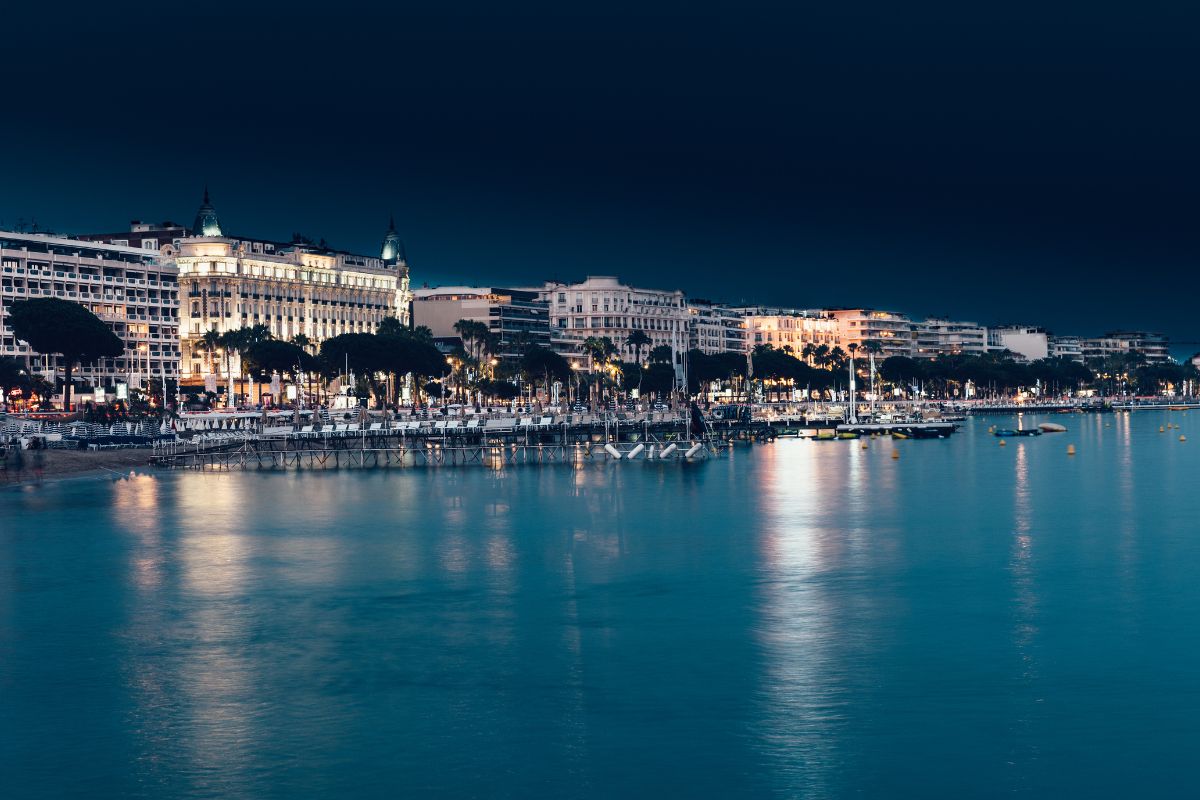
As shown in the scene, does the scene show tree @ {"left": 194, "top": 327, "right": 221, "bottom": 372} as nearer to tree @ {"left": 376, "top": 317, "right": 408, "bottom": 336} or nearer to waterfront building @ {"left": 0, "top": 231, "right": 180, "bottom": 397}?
waterfront building @ {"left": 0, "top": 231, "right": 180, "bottom": 397}

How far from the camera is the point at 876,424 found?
178250mm

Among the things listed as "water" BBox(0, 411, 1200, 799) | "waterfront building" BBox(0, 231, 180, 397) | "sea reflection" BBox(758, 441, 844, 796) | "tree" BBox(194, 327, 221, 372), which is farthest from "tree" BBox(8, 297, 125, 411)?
"sea reflection" BBox(758, 441, 844, 796)

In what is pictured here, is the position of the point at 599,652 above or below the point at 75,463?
below

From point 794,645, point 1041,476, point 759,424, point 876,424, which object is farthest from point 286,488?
point 876,424

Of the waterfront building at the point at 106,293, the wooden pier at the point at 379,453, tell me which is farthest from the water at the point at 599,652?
the waterfront building at the point at 106,293

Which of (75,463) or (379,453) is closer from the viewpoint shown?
(75,463)

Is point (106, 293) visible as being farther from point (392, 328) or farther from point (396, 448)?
point (396, 448)

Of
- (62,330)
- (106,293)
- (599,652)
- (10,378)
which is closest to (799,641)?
(599,652)

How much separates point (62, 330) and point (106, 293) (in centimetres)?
3667

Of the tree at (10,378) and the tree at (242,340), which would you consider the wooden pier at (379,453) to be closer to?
the tree at (10,378)

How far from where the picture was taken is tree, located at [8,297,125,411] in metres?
134

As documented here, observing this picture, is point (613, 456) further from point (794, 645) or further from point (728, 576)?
point (794, 645)

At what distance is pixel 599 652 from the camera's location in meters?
40.8

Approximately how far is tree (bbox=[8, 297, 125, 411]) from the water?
6036 centimetres
